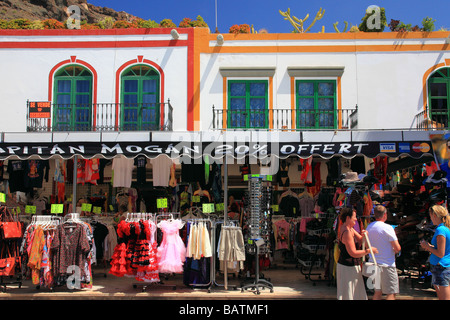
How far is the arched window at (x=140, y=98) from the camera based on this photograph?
1284 cm

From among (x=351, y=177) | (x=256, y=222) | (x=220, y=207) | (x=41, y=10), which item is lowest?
(x=256, y=222)

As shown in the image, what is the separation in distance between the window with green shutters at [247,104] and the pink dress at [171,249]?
6.08 metres

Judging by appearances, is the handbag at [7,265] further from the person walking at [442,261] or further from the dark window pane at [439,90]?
the dark window pane at [439,90]

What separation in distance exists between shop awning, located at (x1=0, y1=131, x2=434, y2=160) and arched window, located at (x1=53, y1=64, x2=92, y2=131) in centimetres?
530

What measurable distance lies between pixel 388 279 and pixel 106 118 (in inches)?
391

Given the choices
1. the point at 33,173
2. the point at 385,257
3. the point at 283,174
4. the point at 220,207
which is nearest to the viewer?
the point at 385,257

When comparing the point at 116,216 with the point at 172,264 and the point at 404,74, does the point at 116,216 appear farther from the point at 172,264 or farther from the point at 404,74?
the point at 404,74

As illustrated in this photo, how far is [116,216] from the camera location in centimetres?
993

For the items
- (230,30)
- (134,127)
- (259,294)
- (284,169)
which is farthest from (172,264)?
(230,30)

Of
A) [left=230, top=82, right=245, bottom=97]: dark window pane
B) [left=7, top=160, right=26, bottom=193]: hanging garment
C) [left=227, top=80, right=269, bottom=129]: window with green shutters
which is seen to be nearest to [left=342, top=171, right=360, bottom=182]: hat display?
[left=227, top=80, right=269, bottom=129]: window with green shutters

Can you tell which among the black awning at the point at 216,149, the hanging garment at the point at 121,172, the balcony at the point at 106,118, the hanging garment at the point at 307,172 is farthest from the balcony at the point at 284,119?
the black awning at the point at 216,149

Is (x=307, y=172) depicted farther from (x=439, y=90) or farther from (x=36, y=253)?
(x=36, y=253)

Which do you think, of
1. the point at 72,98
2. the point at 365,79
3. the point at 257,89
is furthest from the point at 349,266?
the point at 72,98

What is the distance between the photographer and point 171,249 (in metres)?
7.21
